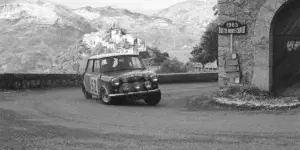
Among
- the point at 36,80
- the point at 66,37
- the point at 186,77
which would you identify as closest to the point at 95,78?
the point at 36,80

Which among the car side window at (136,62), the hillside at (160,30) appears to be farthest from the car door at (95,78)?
the hillside at (160,30)

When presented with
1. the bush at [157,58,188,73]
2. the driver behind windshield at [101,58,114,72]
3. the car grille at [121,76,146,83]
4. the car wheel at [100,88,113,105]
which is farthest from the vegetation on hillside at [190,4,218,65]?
the car grille at [121,76,146,83]

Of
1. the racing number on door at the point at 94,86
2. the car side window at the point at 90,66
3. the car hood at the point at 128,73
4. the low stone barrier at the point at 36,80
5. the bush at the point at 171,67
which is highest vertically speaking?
the car side window at the point at 90,66

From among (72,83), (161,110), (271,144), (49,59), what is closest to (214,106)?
(161,110)

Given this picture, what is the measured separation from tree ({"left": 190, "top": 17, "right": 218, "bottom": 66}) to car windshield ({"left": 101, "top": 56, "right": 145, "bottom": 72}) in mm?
30960

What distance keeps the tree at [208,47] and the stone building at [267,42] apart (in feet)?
101

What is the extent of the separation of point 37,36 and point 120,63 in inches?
5334

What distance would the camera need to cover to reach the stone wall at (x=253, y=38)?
1287 centimetres

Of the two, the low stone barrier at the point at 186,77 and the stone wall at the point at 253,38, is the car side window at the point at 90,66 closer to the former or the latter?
the stone wall at the point at 253,38

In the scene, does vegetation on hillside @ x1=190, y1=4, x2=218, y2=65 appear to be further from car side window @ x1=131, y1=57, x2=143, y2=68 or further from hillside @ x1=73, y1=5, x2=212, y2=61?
hillside @ x1=73, y1=5, x2=212, y2=61

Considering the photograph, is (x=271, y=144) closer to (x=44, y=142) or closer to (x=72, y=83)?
(x=44, y=142)

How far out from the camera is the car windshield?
1391 cm

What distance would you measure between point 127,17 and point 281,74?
7324 inches

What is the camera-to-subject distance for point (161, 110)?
11.7 metres
